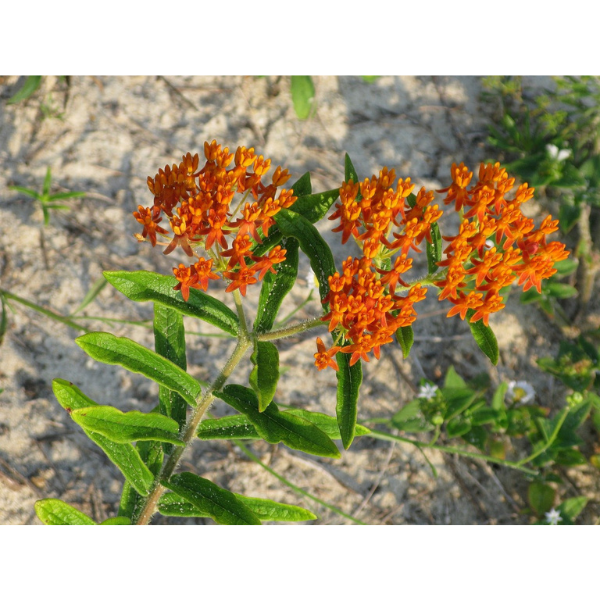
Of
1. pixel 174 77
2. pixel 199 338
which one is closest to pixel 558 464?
pixel 199 338

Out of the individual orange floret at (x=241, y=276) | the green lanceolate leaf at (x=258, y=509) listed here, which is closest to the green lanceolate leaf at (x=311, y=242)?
the individual orange floret at (x=241, y=276)

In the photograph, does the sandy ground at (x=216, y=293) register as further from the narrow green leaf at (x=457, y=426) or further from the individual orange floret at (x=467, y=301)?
the individual orange floret at (x=467, y=301)

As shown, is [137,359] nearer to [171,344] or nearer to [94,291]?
[171,344]

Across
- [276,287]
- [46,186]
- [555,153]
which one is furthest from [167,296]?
[555,153]

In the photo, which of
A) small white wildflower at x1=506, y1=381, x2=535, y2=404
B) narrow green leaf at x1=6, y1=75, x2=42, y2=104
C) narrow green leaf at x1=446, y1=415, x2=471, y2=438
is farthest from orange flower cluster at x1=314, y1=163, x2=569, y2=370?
narrow green leaf at x1=6, y1=75, x2=42, y2=104

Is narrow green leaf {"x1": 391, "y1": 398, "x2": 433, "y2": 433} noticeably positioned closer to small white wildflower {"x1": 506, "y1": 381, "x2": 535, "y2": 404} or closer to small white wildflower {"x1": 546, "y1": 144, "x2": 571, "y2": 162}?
small white wildflower {"x1": 506, "y1": 381, "x2": 535, "y2": 404}
